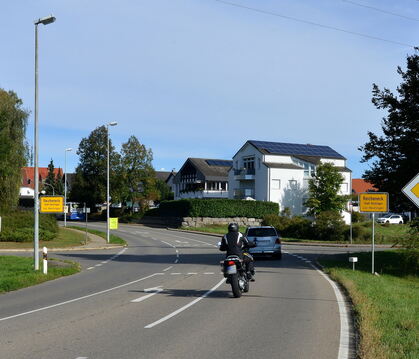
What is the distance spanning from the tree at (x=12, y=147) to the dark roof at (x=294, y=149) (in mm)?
38255

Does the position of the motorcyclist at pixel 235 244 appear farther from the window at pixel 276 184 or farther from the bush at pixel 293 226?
the window at pixel 276 184

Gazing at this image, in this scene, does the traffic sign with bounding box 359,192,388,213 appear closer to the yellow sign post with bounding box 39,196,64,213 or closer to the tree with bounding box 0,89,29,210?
the yellow sign post with bounding box 39,196,64,213

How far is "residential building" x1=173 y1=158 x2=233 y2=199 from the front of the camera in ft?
301

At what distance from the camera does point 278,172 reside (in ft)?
250

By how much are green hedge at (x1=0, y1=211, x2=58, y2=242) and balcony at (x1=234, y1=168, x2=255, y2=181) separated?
39297mm

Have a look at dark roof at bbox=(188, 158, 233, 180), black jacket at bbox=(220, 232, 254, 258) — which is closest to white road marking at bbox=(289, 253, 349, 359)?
black jacket at bbox=(220, 232, 254, 258)

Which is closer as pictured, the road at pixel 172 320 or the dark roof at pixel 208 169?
the road at pixel 172 320

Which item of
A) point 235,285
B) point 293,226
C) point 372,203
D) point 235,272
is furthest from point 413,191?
point 293,226

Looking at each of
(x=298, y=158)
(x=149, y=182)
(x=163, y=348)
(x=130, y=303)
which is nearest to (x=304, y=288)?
(x=130, y=303)

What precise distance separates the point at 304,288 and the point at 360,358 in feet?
28.0

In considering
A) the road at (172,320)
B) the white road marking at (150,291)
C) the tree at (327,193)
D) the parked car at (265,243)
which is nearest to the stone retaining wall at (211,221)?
the tree at (327,193)

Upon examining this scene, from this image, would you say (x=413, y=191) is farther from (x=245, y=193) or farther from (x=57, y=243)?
(x=245, y=193)

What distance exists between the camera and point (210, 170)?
93.7 meters

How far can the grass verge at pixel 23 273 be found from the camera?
681 inches
